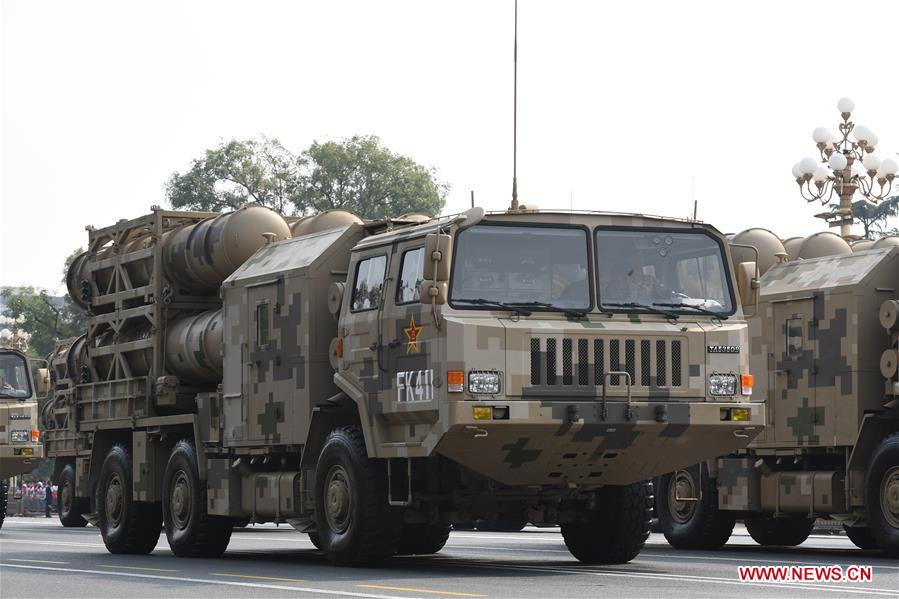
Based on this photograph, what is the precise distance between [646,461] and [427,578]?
7.47ft

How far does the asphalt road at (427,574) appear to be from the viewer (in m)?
Result: 13.4

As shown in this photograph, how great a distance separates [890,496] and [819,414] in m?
1.61

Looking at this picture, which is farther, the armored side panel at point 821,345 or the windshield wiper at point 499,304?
the armored side panel at point 821,345

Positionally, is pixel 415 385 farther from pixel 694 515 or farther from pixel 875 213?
pixel 875 213

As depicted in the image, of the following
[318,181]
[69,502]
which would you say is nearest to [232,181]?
[318,181]

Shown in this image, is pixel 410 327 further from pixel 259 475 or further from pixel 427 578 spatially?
pixel 259 475

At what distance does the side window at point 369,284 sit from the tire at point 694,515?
6748 mm

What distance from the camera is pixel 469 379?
578 inches

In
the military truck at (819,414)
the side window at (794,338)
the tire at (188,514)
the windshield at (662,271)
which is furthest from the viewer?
the side window at (794,338)

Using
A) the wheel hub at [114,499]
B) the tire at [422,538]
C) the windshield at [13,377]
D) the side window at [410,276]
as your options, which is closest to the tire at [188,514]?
the wheel hub at [114,499]

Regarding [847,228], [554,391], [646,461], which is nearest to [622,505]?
[646,461]

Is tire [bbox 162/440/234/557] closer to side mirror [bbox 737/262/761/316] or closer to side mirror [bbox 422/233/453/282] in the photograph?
side mirror [bbox 422/233/453/282]

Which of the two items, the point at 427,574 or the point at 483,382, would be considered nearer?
the point at 483,382

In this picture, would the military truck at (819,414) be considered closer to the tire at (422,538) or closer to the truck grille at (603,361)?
the tire at (422,538)
